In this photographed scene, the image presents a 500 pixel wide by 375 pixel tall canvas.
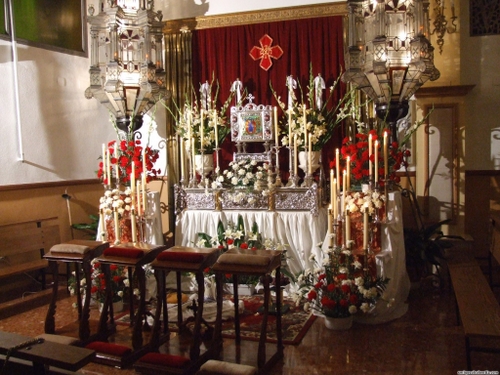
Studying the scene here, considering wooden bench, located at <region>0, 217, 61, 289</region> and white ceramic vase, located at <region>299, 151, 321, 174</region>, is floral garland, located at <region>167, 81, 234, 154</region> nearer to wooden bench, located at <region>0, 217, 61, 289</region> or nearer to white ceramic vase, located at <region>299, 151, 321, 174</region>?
white ceramic vase, located at <region>299, 151, 321, 174</region>

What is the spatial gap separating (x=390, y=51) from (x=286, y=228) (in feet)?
7.30

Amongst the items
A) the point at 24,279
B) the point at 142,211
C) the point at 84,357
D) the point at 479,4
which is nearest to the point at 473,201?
the point at 479,4

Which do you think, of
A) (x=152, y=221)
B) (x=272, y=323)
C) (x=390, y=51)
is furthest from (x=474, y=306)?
(x=152, y=221)

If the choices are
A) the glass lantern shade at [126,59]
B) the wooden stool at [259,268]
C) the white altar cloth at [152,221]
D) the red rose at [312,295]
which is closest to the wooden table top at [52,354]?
the wooden stool at [259,268]

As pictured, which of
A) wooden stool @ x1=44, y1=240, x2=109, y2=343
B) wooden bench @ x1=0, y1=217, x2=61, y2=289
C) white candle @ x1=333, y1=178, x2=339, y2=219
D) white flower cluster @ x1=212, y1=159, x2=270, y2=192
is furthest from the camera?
white flower cluster @ x1=212, y1=159, x2=270, y2=192

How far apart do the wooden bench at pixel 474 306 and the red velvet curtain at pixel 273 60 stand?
2.43m

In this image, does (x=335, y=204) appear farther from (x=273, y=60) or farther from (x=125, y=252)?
(x=273, y=60)

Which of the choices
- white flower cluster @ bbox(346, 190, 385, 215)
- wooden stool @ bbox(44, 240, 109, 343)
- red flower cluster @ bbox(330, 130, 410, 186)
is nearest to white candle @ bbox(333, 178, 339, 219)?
white flower cluster @ bbox(346, 190, 385, 215)

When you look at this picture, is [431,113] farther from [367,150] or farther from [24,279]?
[24,279]

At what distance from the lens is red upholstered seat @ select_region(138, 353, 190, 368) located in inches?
132

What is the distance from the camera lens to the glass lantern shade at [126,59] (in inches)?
239

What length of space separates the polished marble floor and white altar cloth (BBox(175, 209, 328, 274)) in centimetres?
96

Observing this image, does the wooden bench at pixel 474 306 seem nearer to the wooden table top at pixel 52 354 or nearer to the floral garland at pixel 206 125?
the wooden table top at pixel 52 354

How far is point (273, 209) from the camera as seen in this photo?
550 cm
